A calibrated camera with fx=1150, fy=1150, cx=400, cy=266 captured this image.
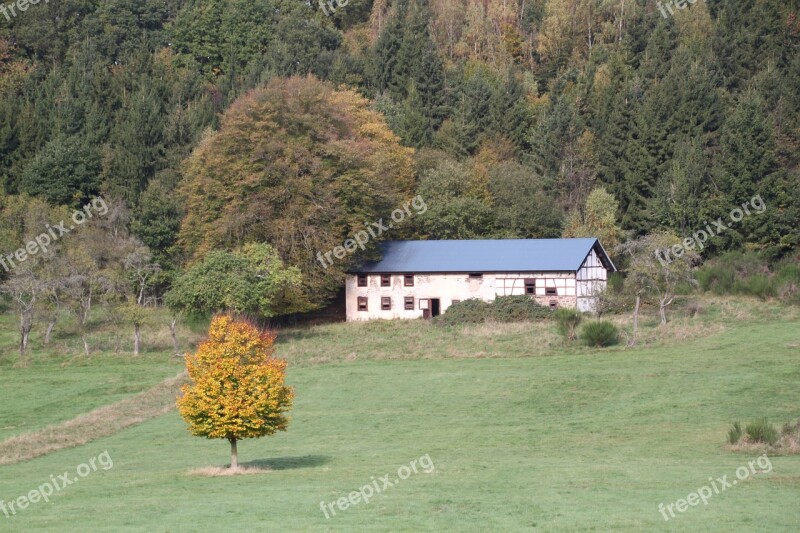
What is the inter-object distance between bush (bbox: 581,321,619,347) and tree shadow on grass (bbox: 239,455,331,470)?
77.6 feet

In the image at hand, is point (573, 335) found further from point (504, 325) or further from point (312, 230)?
point (312, 230)

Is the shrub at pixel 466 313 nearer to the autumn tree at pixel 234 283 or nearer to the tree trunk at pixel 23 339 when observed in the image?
the autumn tree at pixel 234 283

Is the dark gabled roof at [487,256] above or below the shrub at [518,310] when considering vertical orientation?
above

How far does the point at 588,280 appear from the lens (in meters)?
69.4

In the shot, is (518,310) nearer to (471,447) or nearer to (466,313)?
(466,313)

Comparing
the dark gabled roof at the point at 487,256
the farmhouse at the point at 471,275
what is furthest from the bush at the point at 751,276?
the dark gabled roof at the point at 487,256

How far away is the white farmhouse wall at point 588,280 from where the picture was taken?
224 ft

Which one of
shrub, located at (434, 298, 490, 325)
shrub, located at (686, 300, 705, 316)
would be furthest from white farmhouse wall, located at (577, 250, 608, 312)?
shrub, located at (434, 298, 490, 325)

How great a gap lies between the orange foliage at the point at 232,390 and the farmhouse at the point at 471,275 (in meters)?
38.2

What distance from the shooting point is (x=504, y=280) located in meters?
68.9

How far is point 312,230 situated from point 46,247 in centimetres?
1582

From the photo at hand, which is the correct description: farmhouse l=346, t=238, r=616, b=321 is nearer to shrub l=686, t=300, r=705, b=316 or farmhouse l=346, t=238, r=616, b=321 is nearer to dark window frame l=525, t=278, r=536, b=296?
dark window frame l=525, t=278, r=536, b=296

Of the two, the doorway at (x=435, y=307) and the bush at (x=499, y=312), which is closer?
the bush at (x=499, y=312)

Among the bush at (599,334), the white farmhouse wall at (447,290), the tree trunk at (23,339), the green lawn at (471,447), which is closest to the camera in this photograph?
the green lawn at (471,447)
